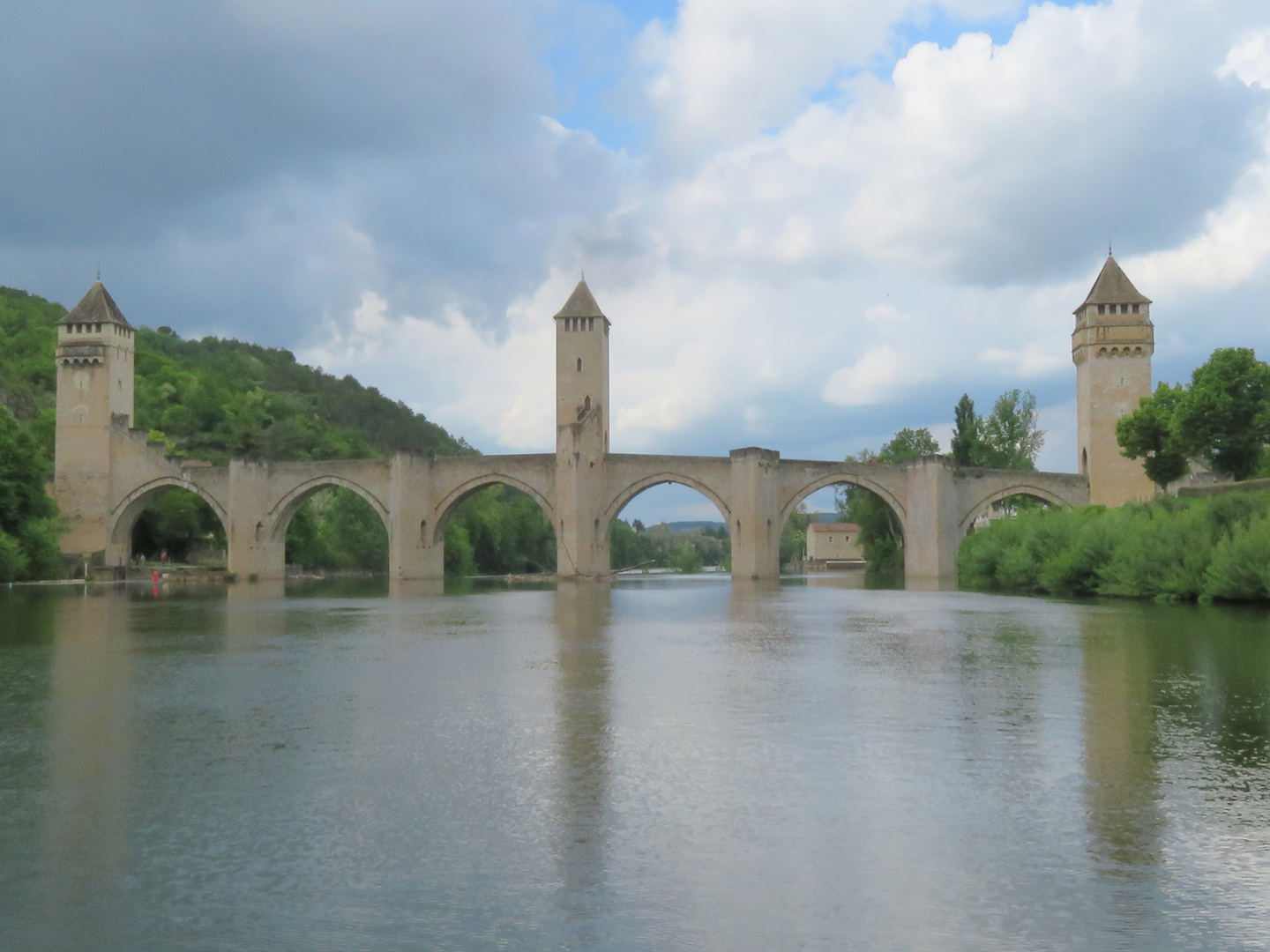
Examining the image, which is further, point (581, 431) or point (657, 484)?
point (657, 484)

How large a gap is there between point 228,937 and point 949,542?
138 ft

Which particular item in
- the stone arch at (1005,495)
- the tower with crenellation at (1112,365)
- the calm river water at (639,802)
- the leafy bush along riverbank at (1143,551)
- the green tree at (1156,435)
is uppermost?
the tower with crenellation at (1112,365)

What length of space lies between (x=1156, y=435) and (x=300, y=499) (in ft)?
106

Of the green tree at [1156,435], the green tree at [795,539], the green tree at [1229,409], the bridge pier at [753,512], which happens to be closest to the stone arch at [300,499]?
the bridge pier at [753,512]

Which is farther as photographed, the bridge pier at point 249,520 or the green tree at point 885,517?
the green tree at point 885,517

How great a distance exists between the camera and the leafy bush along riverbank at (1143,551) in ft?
74.8

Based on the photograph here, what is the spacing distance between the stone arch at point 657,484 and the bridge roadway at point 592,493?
0.04m

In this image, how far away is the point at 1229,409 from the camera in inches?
1455

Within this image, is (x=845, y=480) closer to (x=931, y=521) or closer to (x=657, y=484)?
(x=931, y=521)

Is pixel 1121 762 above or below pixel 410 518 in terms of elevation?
below

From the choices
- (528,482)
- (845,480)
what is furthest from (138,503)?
(845,480)

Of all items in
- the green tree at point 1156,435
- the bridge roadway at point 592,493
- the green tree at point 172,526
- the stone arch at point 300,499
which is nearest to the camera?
the green tree at point 1156,435

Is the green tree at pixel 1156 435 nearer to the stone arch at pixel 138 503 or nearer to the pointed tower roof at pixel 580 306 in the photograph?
the pointed tower roof at pixel 580 306

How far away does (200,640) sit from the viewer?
17250mm
